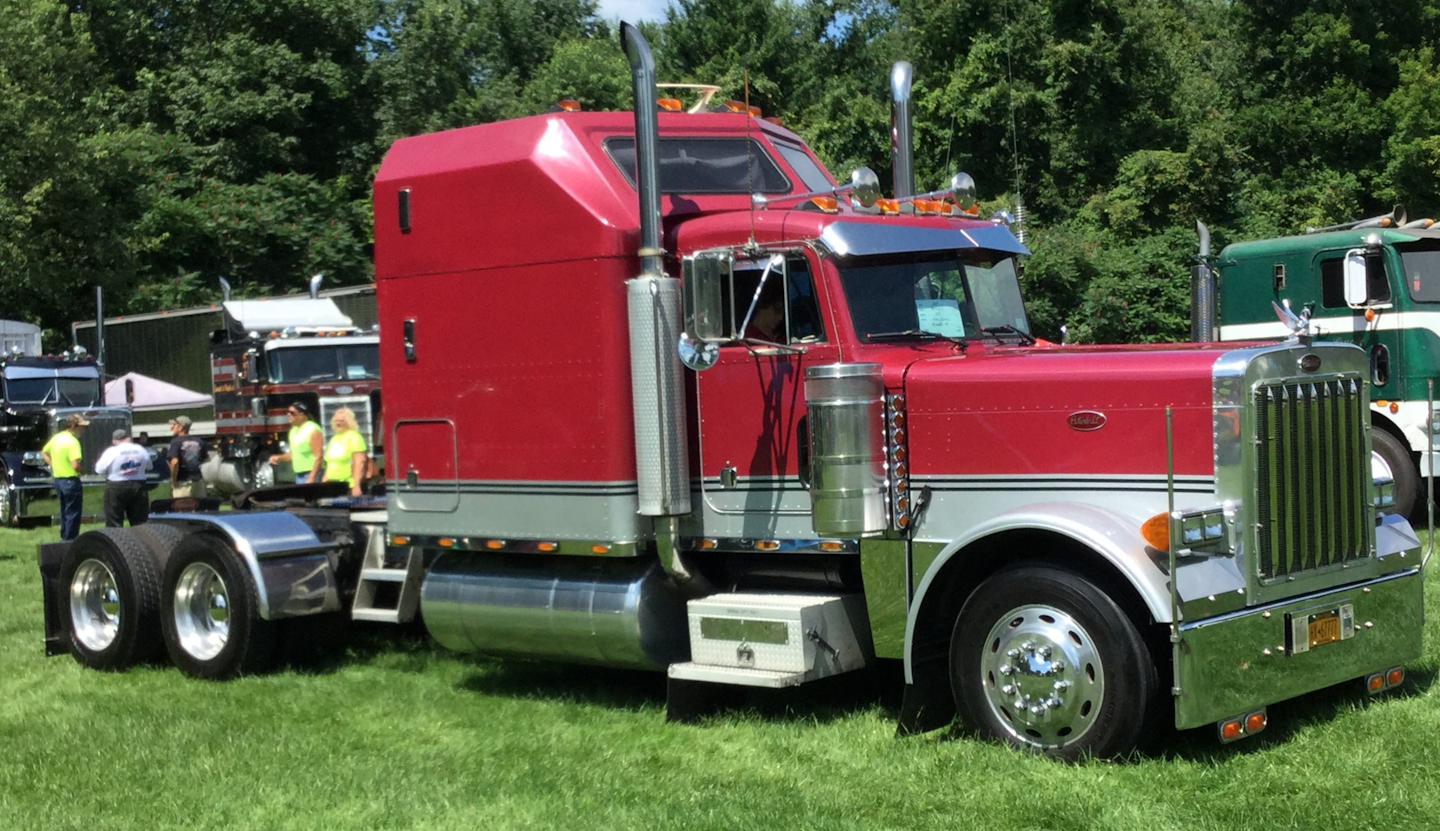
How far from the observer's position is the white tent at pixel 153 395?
2825 centimetres

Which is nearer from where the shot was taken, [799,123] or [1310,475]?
[1310,475]

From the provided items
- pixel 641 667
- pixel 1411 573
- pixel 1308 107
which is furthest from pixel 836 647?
pixel 1308 107

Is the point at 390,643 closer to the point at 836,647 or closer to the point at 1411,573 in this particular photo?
the point at 836,647

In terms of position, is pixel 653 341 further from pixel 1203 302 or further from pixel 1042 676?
pixel 1203 302

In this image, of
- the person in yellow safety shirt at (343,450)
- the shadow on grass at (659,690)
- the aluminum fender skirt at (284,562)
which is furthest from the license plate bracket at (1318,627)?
the person in yellow safety shirt at (343,450)

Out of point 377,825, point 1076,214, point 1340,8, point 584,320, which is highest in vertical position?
point 1340,8

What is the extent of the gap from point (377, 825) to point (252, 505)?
5.15m

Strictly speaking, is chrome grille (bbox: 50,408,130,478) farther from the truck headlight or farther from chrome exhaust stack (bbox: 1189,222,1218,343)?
the truck headlight

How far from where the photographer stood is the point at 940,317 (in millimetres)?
8328

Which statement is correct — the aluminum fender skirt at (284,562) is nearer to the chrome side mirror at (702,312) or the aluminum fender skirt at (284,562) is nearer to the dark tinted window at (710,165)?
the dark tinted window at (710,165)

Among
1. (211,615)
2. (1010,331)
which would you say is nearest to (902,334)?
(1010,331)

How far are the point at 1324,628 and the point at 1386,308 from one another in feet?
27.8

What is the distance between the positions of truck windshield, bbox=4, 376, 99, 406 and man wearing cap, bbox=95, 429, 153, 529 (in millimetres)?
10496

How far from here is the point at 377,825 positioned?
22.2 feet
